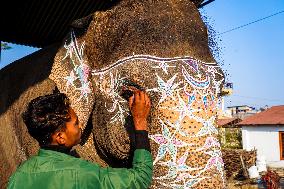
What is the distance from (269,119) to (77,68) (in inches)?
849

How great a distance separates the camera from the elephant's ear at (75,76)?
3.40m

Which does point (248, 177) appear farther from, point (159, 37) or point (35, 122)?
point (35, 122)

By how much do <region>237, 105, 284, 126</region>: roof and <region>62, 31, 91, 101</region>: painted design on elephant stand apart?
66.0 feet

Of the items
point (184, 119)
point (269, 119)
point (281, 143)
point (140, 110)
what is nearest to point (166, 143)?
point (184, 119)

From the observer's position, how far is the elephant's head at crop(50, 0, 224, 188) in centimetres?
283

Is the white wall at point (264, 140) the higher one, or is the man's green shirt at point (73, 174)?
the white wall at point (264, 140)

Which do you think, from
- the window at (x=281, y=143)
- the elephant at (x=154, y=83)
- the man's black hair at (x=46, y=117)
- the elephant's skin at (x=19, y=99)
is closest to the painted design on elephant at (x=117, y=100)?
the elephant at (x=154, y=83)

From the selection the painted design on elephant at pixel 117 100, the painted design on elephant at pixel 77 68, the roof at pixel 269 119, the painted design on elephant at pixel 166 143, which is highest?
the roof at pixel 269 119

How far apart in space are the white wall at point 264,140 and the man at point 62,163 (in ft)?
71.2

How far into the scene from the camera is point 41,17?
4.70 meters

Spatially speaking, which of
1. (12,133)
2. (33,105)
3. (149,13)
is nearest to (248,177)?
(12,133)

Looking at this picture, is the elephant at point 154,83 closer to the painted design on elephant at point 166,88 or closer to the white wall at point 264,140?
the painted design on elephant at point 166,88

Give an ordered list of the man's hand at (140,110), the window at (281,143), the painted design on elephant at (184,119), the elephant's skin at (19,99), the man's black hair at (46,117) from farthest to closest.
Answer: the window at (281,143)
the elephant's skin at (19,99)
the painted design on elephant at (184,119)
the man's hand at (140,110)
the man's black hair at (46,117)

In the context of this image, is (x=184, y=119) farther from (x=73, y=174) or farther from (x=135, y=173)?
(x=73, y=174)
